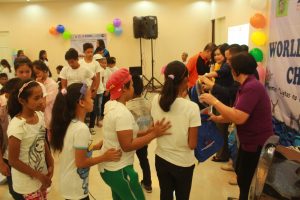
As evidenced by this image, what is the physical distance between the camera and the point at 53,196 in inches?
107

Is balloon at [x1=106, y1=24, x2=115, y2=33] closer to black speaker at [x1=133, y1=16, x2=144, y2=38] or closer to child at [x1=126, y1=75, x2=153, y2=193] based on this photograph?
black speaker at [x1=133, y1=16, x2=144, y2=38]

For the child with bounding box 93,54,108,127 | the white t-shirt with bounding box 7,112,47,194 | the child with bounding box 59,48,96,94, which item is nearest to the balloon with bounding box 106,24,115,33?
the child with bounding box 93,54,108,127

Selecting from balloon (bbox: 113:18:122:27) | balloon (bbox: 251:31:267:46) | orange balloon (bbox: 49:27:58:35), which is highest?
balloon (bbox: 113:18:122:27)

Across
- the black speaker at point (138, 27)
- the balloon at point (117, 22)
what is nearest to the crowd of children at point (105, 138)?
the black speaker at point (138, 27)

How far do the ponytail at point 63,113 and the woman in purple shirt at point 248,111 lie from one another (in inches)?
34.1

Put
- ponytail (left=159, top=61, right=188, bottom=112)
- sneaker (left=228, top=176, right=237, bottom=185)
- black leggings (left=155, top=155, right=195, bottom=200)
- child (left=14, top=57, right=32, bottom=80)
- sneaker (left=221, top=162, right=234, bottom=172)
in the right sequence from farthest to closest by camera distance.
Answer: sneaker (left=221, top=162, right=234, bottom=172) → sneaker (left=228, top=176, right=237, bottom=185) → child (left=14, top=57, right=32, bottom=80) → black leggings (left=155, top=155, right=195, bottom=200) → ponytail (left=159, top=61, right=188, bottom=112)

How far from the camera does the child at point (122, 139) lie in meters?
1.54

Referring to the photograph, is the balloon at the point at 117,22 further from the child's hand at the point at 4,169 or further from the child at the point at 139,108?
the child's hand at the point at 4,169

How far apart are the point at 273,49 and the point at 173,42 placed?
6.30 metres

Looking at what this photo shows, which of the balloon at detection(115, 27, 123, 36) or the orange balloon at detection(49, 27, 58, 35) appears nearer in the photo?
the balloon at detection(115, 27, 123, 36)

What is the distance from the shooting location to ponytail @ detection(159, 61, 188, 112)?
1.56 meters

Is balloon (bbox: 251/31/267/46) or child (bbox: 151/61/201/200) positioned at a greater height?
balloon (bbox: 251/31/267/46)

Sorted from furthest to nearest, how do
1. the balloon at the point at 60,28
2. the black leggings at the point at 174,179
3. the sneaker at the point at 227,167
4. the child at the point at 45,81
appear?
1. the balloon at the point at 60,28
2. the sneaker at the point at 227,167
3. the child at the point at 45,81
4. the black leggings at the point at 174,179

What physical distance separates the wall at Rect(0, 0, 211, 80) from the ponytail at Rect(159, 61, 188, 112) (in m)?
7.90
